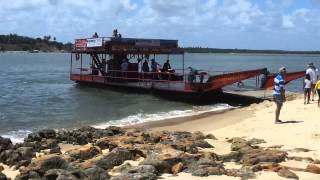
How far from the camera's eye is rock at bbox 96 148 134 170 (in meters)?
10.9

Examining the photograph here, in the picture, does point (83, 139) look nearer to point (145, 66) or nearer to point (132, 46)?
point (145, 66)

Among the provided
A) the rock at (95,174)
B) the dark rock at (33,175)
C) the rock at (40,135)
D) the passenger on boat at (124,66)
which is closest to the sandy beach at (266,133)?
the rock at (95,174)

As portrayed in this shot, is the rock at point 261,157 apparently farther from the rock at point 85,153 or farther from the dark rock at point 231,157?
the rock at point 85,153

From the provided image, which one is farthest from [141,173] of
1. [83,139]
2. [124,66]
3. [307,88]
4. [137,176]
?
[124,66]

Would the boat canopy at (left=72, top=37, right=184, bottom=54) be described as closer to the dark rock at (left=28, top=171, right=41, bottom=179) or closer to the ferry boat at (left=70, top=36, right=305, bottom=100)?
the ferry boat at (left=70, top=36, right=305, bottom=100)

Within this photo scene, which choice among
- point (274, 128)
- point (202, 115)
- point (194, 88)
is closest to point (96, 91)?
point (194, 88)

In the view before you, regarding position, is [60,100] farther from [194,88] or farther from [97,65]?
[194,88]

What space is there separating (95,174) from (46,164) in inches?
46.9

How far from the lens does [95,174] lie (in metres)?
9.77

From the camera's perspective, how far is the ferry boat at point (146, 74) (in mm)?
27750

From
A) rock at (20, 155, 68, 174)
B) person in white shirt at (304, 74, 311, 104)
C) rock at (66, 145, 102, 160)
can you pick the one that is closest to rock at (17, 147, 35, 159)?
rock at (66, 145, 102, 160)

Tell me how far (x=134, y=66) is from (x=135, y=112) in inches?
339

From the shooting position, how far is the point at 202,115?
23516mm

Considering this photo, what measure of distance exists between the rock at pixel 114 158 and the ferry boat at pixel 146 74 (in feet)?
52.7
